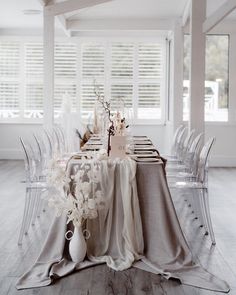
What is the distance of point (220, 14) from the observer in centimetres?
580

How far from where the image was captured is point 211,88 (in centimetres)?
1028

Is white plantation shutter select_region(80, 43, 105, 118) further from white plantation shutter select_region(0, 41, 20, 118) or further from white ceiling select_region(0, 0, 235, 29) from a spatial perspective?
white plantation shutter select_region(0, 41, 20, 118)

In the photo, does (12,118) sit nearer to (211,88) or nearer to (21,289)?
(211,88)

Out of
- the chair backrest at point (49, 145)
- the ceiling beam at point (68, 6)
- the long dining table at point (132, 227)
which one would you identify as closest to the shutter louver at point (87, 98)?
the ceiling beam at point (68, 6)

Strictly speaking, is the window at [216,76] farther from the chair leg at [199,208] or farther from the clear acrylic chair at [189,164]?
the chair leg at [199,208]

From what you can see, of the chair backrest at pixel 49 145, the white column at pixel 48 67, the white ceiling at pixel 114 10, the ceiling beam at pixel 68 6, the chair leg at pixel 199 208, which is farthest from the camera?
the white ceiling at pixel 114 10

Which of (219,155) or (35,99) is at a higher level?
(35,99)

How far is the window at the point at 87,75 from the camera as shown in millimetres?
10750

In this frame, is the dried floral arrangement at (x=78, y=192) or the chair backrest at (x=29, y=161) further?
the chair backrest at (x=29, y=161)

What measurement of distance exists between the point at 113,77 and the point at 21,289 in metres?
7.84

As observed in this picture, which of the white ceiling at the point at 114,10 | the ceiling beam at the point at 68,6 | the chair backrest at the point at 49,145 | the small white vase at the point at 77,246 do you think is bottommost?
the small white vase at the point at 77,246

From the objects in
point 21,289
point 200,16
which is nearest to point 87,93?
point 200,16

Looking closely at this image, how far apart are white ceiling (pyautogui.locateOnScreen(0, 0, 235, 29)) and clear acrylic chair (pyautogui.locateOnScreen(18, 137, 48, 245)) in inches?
139

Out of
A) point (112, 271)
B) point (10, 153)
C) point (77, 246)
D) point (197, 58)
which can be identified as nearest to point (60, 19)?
point (197, 58)
